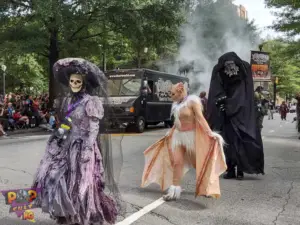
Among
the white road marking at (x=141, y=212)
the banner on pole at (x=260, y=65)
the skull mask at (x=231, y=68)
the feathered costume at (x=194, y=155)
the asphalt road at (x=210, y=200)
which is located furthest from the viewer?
the banner on pole at (x=260, y=65)

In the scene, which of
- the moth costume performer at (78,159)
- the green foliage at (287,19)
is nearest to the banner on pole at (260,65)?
the green foliage at (287,19)

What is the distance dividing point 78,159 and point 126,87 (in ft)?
45.7

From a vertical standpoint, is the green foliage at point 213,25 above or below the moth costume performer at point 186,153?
above

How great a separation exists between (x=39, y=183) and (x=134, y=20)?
17134 mm

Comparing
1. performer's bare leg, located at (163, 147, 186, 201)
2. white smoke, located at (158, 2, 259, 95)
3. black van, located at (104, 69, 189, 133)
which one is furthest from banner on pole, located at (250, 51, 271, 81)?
performer's bare leg, located at (163, 147, 186, 201)

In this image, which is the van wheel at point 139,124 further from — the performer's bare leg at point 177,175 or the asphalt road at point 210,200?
the performer's bare leg at point 177,175

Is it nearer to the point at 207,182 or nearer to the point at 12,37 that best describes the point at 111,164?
the point at 207,182

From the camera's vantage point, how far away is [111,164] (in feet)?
15.1

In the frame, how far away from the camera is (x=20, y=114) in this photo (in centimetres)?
1925

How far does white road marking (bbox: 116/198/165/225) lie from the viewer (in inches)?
190

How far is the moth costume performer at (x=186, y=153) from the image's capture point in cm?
576

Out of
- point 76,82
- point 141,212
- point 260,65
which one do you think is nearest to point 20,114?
point 141,212

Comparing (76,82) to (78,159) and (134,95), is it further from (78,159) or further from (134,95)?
(134,95)

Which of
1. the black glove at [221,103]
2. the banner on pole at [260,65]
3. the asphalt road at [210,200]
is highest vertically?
the banner on pole at [260,65]
